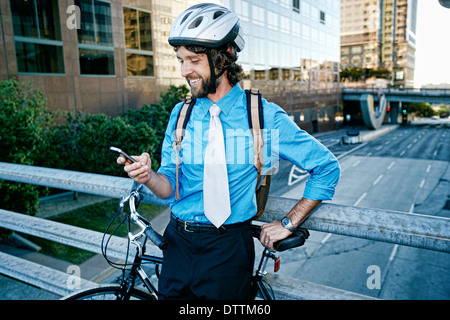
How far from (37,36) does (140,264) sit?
18664 mm

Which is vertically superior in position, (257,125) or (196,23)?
(196,23)

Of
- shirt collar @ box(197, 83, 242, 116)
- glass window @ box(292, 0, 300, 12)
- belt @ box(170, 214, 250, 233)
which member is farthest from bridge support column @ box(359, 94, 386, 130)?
belt @ box(170, 214, 250, 233)

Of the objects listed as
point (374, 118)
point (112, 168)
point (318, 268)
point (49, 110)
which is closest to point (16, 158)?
point (112, 168)

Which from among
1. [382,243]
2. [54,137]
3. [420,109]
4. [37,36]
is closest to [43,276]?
[382,243]

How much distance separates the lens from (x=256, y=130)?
1882mm

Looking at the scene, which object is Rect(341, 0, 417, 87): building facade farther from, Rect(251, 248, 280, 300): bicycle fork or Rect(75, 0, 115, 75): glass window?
Rect(251, 248, 280, 300): bicycle fork

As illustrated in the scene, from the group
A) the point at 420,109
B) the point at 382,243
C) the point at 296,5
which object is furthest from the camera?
the point at 420,109

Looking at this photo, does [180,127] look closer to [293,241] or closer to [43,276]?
[293,241]

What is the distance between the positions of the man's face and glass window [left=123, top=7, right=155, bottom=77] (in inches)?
817

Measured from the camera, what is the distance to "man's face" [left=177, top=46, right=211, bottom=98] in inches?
80.1

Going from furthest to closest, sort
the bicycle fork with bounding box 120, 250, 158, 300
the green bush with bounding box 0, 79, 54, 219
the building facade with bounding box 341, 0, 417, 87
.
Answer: the building facade with bounding box 341, 0, 417, 87, the green bush with bounding box 0, 79, 54, 219, the bicycle fork with bounding box 120, 250, 158, 300

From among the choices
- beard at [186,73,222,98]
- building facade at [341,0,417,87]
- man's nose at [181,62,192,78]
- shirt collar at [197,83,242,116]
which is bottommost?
shirt collar at [197,83,242,116]

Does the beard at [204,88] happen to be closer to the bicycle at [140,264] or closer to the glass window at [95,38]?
the bicycle at [140,264]

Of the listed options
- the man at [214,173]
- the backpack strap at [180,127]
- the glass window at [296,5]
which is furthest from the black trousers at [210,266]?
the glass window at [296,5]
